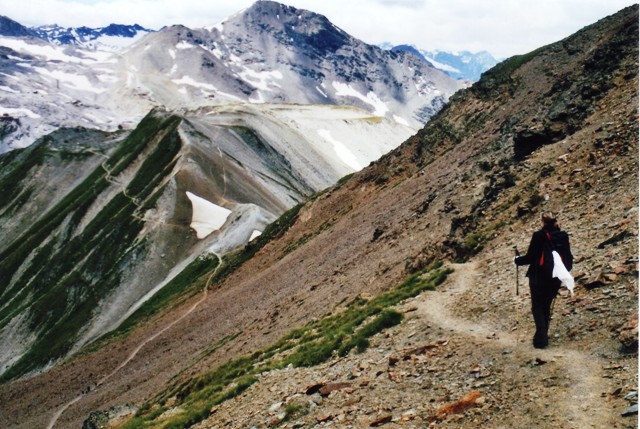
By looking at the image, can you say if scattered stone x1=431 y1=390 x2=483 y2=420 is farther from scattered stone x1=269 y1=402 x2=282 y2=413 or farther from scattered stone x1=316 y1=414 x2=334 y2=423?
scattered stone x1=269 y1=402 x2=282 y2=413

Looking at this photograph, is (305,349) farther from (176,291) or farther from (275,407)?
(176,291)

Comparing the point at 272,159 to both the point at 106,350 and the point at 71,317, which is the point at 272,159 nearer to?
the point at 71,317

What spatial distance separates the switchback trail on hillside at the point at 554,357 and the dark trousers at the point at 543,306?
12.7 inches

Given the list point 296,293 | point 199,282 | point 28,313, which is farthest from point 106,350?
point 28,313

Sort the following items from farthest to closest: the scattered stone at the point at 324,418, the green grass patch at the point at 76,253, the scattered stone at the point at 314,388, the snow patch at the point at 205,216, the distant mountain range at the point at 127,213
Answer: the snow patch at the point at 205,216 < the distant mountain range at the point at 127,213 < the green grass patch at the point at 76,253 < the scattered stone at the point at 314,388 < the scattered stone at the point at 324,418

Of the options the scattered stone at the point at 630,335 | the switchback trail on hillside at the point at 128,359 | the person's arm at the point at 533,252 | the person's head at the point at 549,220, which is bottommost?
the switchback trail on hillside at the point at 128,359

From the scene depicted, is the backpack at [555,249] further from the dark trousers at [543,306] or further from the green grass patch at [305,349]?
the green grass patch at [305,349]

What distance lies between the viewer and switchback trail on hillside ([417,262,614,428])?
473 inches

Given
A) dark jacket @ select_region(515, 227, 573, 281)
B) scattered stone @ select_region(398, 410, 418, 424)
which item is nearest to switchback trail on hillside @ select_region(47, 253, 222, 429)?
scattered stone @ select_region(398, 410, 418, 424)

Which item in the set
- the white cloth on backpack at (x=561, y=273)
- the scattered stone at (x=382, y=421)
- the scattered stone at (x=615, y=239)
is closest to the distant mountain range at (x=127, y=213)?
the scattered stone at (x=615, y=239)

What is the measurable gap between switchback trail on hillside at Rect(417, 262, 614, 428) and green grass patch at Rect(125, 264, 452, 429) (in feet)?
6.18

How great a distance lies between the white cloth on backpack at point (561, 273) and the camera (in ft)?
49.2

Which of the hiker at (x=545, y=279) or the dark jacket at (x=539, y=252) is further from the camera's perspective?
the dark jacket at (x=539, y=252)

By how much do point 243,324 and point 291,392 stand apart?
90.0 feet
